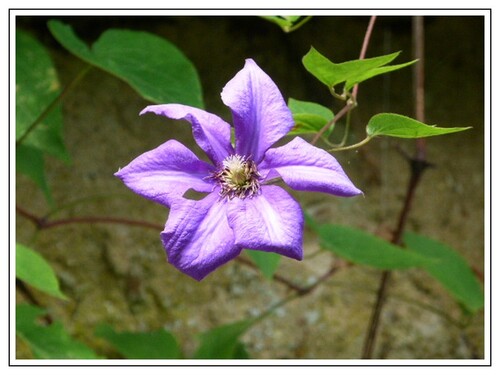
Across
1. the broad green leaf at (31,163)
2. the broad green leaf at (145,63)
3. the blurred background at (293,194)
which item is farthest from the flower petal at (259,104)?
the blurred background at (293,194)

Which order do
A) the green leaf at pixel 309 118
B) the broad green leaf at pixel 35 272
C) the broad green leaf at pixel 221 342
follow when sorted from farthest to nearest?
the broad green leaf at pixel 221 342 < the broad green leaf at pixel 35 272 < the green leaf at pixel 309 118

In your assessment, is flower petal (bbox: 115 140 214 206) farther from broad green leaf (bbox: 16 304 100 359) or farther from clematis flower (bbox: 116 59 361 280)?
broad green leaf (bbox: 16 304 100 359)

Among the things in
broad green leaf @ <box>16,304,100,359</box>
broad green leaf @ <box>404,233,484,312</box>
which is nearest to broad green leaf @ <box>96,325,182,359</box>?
broad green leaf @ <box>16,304,100,359</box>

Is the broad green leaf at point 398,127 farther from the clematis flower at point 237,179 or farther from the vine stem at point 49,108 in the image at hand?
the vine stem at point 49,108
